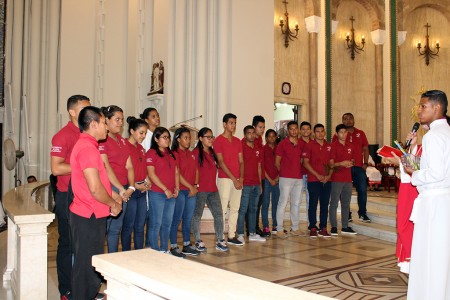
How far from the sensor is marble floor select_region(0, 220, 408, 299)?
3943mm

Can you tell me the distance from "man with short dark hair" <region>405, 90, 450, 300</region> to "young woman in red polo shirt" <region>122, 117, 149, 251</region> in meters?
2.58

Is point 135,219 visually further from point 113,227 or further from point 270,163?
point 270,163

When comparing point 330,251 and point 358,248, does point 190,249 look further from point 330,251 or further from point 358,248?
point 358,248

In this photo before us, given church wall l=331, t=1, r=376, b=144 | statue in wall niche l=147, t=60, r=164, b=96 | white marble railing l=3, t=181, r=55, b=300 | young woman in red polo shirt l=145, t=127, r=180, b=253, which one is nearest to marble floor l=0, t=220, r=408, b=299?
white marble railing l=3, t=181, r=55, b=300

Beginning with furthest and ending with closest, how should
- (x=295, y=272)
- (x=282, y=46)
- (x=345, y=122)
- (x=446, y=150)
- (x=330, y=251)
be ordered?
(x=282, y=46) → (x=345, y=122) → (x=330, y=251) → (x=295, y=272) → (x=446, y=150)

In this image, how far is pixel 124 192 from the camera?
12.2ft

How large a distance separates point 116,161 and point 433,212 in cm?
260

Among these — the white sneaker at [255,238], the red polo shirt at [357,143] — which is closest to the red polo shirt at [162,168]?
the white sneaker at [255,238]

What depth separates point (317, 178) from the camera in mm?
6523

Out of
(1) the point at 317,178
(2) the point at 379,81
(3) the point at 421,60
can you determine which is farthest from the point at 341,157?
(3) the point at 421,60

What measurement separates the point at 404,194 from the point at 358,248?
96.8 inches

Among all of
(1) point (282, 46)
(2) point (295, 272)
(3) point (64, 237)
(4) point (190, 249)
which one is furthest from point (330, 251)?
(1) point (282, 46)

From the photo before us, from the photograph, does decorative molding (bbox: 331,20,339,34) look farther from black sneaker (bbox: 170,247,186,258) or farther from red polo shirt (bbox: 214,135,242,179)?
black sneaker (bbox: 170,247,186,258)

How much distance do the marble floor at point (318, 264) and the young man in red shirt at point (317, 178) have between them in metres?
0.28
